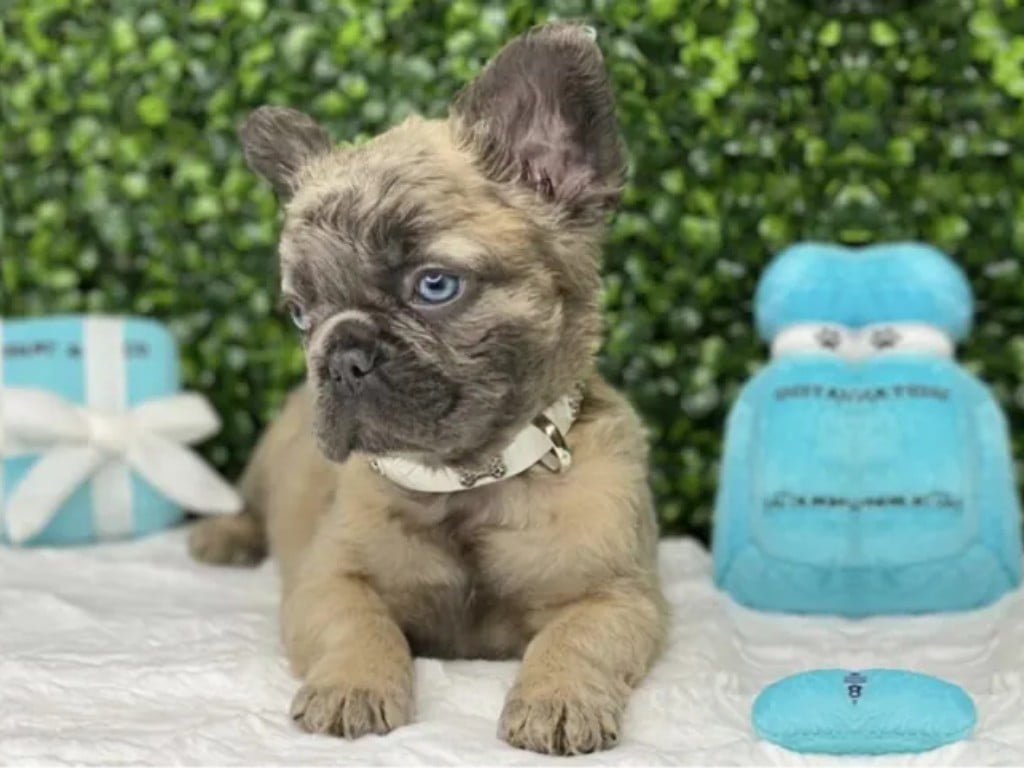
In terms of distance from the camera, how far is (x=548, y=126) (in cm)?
229

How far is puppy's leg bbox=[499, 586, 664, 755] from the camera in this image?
197cm

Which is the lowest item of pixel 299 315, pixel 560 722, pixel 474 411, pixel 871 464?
pixel 560 722

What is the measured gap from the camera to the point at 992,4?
316 cm

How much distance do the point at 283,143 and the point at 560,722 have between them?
1.06 metres

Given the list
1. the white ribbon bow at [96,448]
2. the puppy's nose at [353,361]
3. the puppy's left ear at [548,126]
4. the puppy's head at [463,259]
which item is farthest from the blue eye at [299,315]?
the white ribbon bow at [96,448]

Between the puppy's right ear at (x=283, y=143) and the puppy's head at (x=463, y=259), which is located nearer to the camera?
the puppy's head at (x=463, y=259)

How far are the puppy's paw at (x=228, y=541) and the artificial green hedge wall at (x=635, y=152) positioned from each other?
1.36 ft

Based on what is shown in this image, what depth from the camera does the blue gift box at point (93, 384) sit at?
10.7 feet

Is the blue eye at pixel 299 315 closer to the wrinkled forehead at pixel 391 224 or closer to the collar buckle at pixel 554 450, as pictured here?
the wrinkled forehead at pixel 391 224

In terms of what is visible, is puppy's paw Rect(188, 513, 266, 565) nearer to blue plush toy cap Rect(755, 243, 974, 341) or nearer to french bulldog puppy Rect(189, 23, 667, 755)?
french bulldog puppy Rect(189, 23, 667, 755)

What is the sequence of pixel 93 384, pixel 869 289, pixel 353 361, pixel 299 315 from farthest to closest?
pixel 93 384, pixel 869 289, pixel 299 315, pixel 353 361

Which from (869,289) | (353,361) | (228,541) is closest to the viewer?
(353,361)

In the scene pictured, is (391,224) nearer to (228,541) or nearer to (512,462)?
(512,462)

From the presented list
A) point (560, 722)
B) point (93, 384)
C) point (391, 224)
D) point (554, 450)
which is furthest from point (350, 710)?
point (93, 384)
